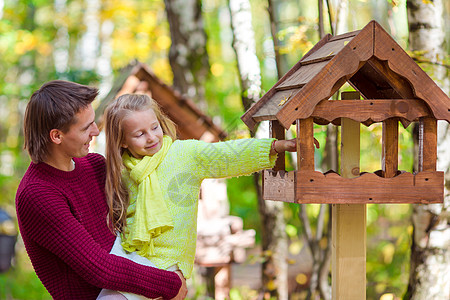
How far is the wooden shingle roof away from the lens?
218cm

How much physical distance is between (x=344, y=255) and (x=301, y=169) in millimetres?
536

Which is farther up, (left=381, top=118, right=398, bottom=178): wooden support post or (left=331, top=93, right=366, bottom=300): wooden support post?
(left=381, top=118, right=398, bottom=178): wooden support post

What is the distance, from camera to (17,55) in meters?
14.1

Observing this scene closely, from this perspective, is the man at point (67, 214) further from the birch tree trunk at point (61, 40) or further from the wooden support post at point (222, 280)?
the birch tree trunk at point (61, 40)

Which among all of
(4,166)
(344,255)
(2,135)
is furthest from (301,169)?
(2,135)

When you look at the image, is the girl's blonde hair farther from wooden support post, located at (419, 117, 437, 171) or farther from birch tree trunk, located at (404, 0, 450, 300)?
birch tree trunk, located at (404, 0, 450, 300)

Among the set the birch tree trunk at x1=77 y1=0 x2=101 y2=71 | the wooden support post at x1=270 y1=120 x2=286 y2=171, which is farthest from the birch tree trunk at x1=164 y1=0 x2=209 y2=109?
the birch tree trunk at x1=77 y1=0 x2=101 y2=71

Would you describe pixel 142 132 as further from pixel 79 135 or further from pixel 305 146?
pixel 305 146

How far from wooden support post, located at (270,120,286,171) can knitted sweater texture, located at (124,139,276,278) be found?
0.83 feet

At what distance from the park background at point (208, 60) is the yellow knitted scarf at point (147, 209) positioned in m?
2.05

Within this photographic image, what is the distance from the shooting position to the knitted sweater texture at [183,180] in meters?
2.38

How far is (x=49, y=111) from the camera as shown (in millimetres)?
2297

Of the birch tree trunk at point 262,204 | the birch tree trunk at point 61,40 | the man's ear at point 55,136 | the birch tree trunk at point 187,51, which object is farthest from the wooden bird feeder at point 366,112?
the birch tree trunk at point 61,40

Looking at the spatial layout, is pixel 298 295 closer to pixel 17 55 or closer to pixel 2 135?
pixel 17 55
